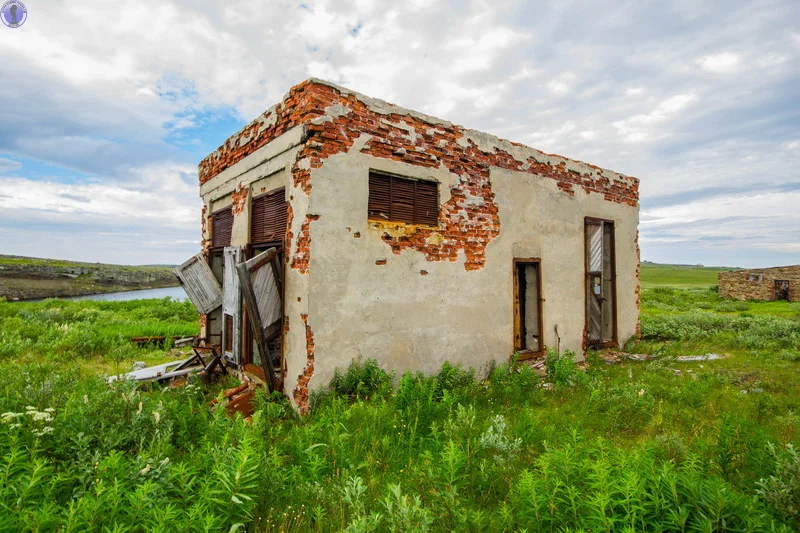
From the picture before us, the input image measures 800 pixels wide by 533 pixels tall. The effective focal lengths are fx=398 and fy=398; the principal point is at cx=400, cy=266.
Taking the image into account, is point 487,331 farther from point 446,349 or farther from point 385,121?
point 385,121

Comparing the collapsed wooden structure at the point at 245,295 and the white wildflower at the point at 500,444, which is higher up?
the collapsed wooden structure at the point at 245,295

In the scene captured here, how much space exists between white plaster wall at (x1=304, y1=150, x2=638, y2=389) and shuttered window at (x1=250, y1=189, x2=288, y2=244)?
1.02 meters

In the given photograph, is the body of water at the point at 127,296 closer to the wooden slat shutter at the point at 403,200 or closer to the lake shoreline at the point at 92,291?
the lake shoreline at the point at 92,291

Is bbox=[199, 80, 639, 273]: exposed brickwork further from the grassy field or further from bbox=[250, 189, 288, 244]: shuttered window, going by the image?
the grassy field

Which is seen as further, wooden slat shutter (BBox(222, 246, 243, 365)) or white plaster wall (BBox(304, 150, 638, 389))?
wooden slat shutter (BBox(222, 246, 243, 365))

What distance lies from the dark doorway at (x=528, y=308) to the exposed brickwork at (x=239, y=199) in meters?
5.49

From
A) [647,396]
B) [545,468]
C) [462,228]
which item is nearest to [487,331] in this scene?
[462,228]

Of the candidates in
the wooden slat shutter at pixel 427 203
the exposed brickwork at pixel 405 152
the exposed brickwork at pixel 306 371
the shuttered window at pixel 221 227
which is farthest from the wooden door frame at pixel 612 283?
the shuttered window at pixel 221 227

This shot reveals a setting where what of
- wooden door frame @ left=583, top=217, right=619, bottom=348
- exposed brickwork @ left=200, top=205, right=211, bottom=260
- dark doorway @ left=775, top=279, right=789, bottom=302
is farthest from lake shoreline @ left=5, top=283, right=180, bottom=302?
dark doorway @ left=775, top=279, right=789, bottom=302

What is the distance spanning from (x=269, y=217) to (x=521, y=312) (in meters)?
5.64

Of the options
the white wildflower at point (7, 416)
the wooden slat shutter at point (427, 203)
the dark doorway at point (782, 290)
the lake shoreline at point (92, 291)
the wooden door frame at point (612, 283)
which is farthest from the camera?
the lake shoreline at point (92, 291)

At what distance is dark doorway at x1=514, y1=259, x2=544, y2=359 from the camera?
8289 mm

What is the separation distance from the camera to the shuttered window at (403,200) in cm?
643

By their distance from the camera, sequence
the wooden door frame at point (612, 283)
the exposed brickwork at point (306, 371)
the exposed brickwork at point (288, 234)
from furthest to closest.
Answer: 1. the wooden door frame at point (612, 283)
2. the exposed brickwork at point (288, 234)
3. the exposed brickwork at point (306, 371)
